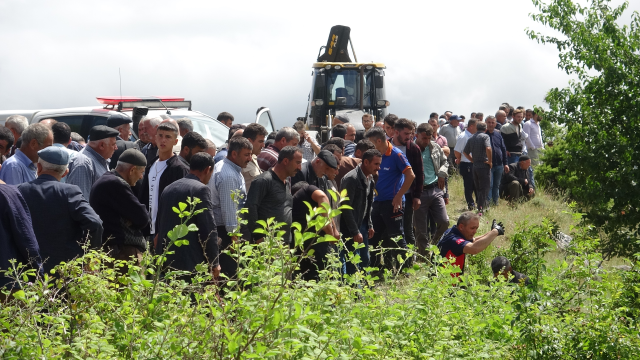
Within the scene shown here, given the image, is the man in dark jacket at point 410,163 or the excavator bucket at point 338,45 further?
the excavator bucket at point 338,45

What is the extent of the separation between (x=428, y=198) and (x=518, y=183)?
4.64 m

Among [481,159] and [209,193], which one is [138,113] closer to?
[209,193]

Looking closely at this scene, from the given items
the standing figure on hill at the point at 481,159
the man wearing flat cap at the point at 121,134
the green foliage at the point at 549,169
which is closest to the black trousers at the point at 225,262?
the man wearing flat cap at the point at 121,134

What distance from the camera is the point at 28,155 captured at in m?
6.21

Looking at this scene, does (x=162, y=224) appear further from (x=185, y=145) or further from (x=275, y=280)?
(x=275, y=280)

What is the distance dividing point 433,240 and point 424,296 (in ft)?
18.7

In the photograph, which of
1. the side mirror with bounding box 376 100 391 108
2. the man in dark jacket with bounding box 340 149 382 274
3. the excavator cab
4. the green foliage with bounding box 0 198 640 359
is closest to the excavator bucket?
the excavator cab

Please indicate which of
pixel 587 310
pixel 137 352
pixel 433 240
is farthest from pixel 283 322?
pixel 433 240

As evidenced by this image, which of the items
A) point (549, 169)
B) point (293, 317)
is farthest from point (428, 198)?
point (293, 317)

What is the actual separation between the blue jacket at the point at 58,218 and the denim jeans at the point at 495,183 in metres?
9.24

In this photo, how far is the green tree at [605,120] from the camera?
27.6ft

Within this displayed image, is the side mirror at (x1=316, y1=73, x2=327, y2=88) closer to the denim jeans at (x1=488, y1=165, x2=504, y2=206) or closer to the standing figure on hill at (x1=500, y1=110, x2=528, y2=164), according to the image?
the standing figure on hill at (x1=500, y1=110, x2=528, y2=164)

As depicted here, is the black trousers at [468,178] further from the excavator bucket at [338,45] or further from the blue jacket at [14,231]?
the blue jacket at [14,231]

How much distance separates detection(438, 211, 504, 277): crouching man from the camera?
22.9ft
